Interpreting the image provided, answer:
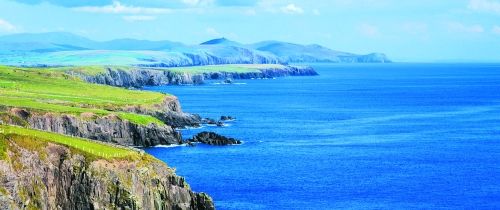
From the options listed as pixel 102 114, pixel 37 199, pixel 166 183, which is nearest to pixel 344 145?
pixel 102 114

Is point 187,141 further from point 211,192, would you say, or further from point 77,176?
point 77,176

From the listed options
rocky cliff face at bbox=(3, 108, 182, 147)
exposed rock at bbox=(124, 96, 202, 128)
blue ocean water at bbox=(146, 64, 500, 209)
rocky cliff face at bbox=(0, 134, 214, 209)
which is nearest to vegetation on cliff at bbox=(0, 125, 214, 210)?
rocky cliff face at bbox=(0, 134, 214, 209)

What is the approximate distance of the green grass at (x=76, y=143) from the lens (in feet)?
294

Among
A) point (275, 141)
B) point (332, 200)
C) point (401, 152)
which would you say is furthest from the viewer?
point (275, 141)

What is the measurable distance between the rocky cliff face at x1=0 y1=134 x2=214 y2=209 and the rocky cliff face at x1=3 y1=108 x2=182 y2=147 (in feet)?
191

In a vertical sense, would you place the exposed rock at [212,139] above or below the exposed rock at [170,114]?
below

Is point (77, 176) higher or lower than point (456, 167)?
higher

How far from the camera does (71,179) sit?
8669 cm

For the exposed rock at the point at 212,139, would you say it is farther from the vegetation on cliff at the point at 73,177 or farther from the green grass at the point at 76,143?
the vegetation on cliff at the point at 73,177

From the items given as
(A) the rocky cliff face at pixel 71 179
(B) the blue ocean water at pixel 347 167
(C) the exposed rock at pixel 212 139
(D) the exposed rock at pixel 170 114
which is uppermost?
(A) the rocky cliff face at pixel 71 179

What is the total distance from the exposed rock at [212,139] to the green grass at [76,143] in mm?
63181

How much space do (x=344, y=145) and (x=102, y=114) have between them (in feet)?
140

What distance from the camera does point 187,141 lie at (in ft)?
528

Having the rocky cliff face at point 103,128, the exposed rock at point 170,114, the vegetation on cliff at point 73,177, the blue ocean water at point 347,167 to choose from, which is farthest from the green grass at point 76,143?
the exposed rock at point 170,114
